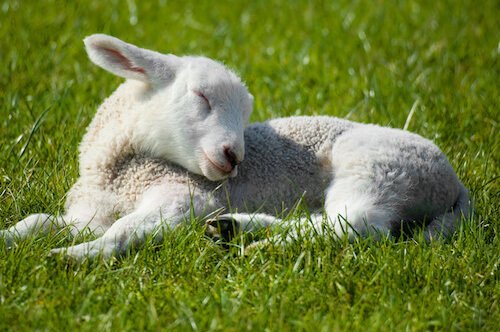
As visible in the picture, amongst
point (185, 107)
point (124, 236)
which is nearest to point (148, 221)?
point (124, 236)

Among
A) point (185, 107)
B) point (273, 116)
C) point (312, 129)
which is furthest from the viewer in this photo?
point (273, 116)

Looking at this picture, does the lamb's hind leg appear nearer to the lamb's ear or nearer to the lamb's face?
the lamb's face

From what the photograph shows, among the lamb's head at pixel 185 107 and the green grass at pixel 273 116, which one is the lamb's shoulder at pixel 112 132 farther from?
the green grass at pixel 273 116

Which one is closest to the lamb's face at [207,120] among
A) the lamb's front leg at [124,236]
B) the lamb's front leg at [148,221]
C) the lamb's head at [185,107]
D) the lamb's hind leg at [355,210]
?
the lamb's head at [185,107]

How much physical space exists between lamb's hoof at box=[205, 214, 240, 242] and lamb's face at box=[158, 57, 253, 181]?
0.86 ft

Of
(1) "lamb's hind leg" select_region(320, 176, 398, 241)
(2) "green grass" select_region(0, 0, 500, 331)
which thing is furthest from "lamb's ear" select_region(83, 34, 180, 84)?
(1) "lamb's hind leg" select_region(320, 176, 398, 241)

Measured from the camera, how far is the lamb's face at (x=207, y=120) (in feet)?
10.4

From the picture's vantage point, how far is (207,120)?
10.6 feet

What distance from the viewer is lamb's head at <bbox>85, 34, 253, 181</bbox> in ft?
10.5

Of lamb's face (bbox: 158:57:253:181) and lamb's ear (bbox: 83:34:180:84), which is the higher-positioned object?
lamb's ear (bbox: 83:34:180:84)

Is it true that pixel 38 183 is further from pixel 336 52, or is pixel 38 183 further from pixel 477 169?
pixel 336 52

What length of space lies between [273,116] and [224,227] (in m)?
2.05

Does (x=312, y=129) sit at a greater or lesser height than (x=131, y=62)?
lesser

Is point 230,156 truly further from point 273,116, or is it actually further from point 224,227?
point 273,116
